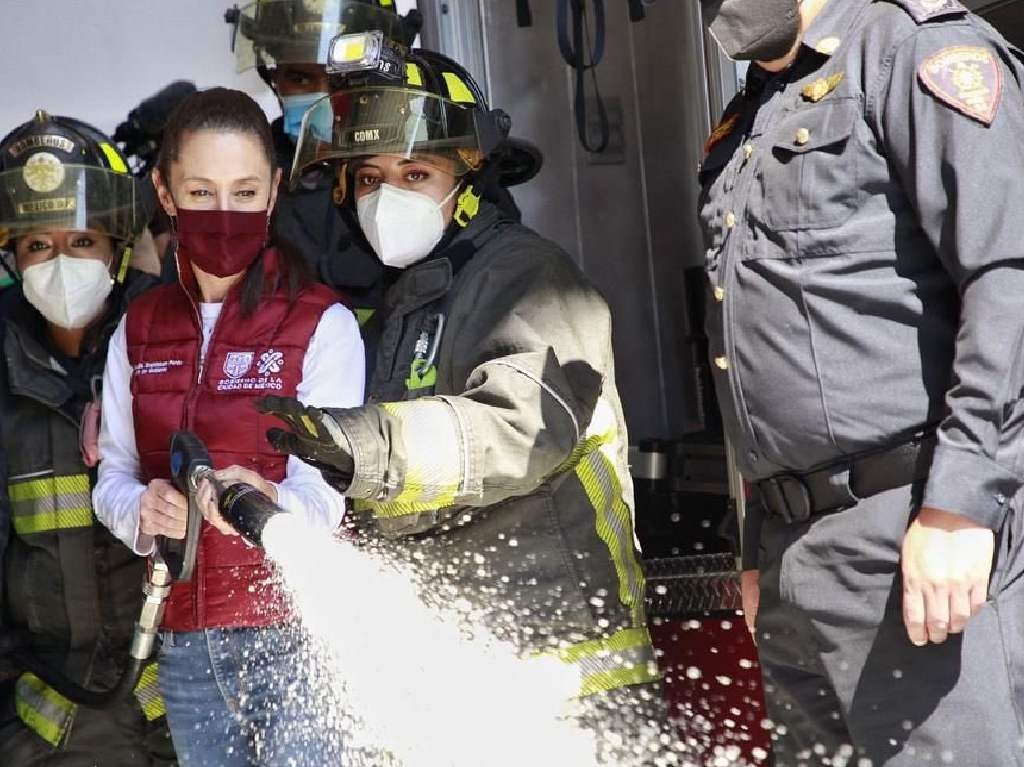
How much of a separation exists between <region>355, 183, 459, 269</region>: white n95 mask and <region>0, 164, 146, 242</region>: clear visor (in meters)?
0.98

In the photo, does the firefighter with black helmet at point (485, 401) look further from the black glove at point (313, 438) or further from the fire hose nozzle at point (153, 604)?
the fire hose nozzle at point (153, 604)

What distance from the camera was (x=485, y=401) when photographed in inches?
104

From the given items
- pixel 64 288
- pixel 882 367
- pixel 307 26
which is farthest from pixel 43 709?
pixel 882 367

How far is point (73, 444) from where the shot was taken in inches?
144

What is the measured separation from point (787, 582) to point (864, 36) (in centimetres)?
89

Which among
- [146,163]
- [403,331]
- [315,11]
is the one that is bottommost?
[403,331]

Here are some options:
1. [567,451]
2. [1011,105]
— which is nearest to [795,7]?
[1011,105]

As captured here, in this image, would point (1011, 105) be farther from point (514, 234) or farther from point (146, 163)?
point (146, 163)

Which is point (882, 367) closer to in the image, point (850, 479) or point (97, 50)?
point (850, 479)

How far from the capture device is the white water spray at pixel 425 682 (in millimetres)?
2936

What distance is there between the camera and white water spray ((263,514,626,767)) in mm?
2936

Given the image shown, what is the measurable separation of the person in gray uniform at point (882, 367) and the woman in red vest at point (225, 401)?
105cm

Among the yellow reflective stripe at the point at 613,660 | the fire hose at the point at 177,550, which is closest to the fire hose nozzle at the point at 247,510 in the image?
the fire hose at the point at 177,550

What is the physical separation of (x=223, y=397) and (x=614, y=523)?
0.90 m
